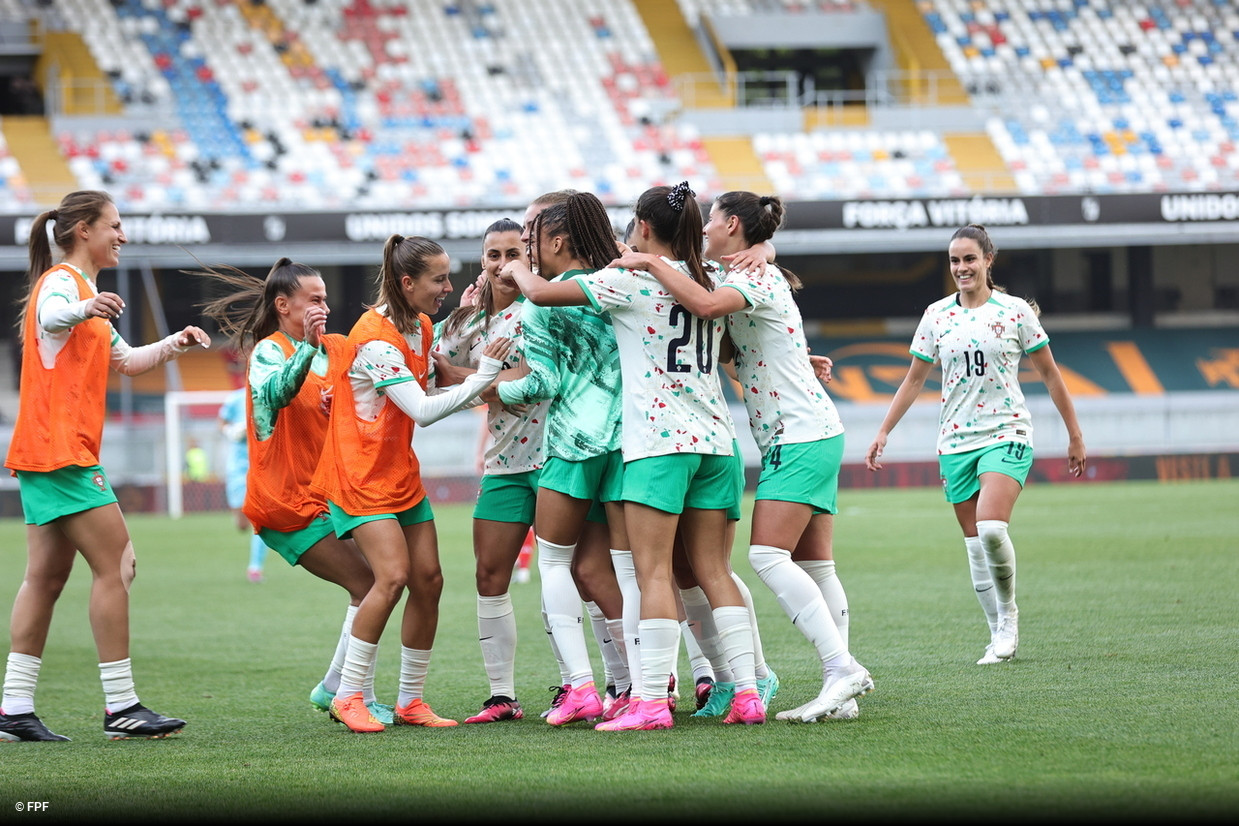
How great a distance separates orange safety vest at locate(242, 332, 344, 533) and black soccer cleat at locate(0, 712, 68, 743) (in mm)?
1076

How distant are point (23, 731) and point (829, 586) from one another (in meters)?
3.08

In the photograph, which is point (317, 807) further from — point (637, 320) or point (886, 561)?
point (886, 561)

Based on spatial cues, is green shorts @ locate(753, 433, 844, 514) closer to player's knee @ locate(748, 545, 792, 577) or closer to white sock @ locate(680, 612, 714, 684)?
player's knee @ locate(748, 545, 792, 577)

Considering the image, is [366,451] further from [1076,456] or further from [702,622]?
[1076,456]

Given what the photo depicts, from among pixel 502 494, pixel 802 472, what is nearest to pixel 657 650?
pixel 802 472

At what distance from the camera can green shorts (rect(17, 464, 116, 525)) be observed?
5.05m

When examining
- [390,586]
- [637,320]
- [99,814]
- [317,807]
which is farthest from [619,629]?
[99,814]

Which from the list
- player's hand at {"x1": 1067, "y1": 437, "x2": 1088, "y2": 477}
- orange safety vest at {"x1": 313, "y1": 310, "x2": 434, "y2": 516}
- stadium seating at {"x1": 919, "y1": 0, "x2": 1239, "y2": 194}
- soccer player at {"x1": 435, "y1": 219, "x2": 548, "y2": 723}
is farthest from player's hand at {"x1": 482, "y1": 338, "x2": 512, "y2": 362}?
stadium seating at {"x1": 919, "y1": 0, "x2": 1239, "y2": 194}

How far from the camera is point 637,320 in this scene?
477cm

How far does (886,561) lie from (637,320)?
7962 millimetres

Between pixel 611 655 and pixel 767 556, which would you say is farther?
pixel 611 655

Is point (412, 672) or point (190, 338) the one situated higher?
point (190, 338)

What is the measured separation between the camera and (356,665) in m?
5.11

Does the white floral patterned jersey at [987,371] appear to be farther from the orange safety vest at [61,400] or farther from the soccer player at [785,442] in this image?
the orange safety vest at [61,400]
